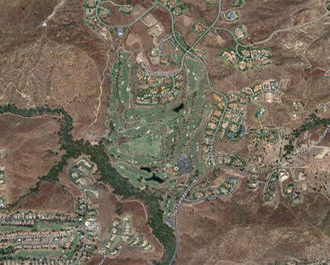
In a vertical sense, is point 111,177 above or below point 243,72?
below

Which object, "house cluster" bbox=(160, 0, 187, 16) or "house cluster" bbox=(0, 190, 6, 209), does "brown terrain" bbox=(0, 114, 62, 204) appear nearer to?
"house cluster" bbox=(0, 190, 6, 209)

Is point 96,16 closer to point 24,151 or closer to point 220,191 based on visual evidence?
point 24,151

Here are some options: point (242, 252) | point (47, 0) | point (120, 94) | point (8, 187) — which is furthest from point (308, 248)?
point (47, 0)

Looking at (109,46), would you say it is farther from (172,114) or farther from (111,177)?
(111,177)

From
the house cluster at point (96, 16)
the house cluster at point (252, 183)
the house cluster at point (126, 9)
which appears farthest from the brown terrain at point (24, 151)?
the house cluster at point (252, 183)

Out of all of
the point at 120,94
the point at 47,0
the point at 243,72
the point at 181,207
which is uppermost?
the point at 47,0

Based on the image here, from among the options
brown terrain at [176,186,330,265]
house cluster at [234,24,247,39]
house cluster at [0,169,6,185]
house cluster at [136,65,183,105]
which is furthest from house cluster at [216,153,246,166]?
house cluster at [0,169,6,185]

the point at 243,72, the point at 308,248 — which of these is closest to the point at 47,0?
the point at 243,72

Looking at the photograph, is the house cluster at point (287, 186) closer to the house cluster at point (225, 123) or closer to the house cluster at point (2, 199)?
the house cluster at point (225, 123)
